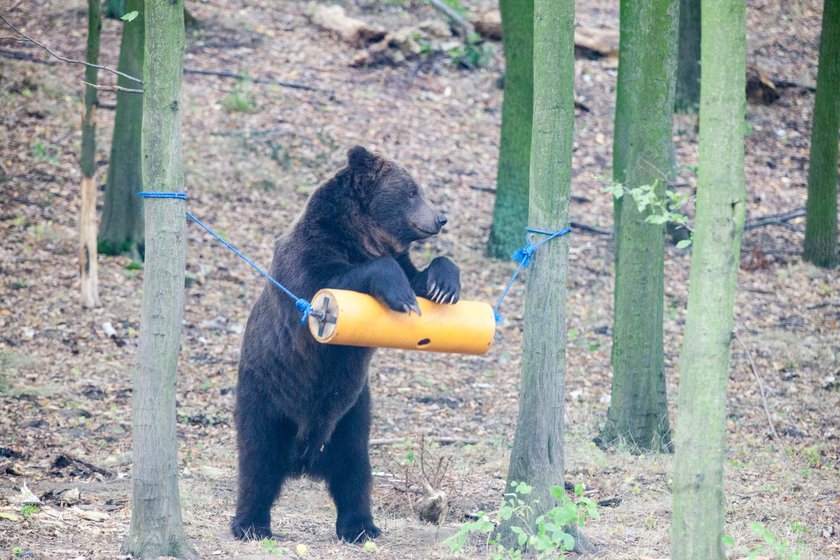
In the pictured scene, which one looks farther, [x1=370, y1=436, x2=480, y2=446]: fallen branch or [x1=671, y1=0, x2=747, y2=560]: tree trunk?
[x1=370, y1=436, x2=480, y2=446]: fallen branch

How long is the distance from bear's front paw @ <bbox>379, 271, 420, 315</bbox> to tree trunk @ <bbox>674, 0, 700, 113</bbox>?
40.5ft

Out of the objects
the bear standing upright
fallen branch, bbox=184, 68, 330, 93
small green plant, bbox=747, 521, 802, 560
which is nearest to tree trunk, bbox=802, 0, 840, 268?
the bear standing upright

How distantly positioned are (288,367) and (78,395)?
11.8ft

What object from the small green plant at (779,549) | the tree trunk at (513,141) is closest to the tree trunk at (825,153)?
the tree trunk at (513,141)

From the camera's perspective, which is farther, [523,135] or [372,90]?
[372,90]

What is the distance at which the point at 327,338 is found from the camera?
214 inches

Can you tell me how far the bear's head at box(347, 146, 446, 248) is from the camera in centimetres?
647

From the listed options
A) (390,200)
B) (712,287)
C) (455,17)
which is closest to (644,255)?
(390,200)

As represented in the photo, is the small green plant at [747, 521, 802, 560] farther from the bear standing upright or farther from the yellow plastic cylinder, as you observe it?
the bear standing upright

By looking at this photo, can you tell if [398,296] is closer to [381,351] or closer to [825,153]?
[381,351]

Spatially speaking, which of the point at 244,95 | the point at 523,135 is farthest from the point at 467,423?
the point at 244,95

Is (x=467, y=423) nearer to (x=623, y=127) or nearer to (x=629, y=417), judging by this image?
(x=629, y=417)

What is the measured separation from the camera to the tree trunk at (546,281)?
556cm

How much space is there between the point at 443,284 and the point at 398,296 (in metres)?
0.41
